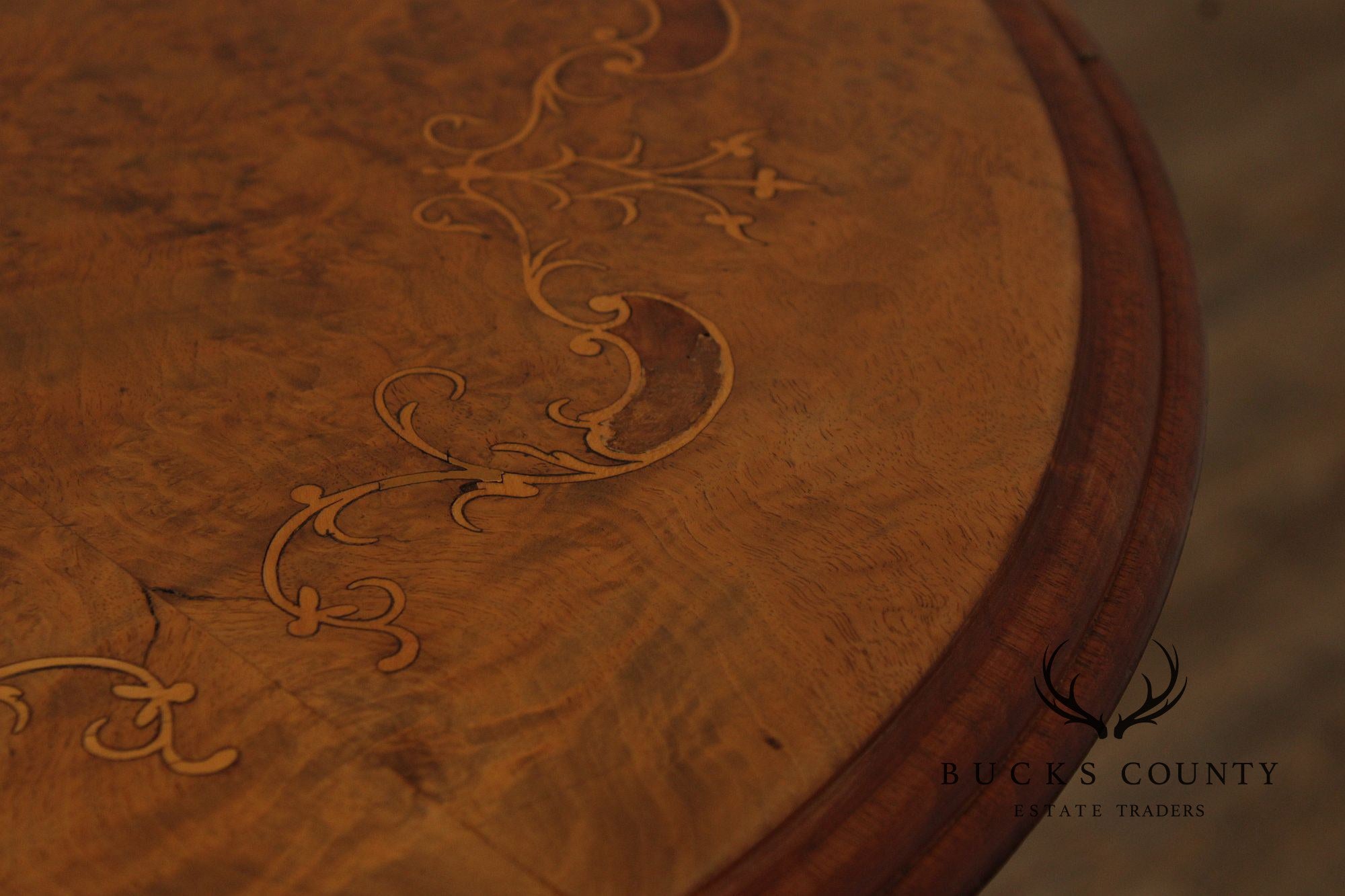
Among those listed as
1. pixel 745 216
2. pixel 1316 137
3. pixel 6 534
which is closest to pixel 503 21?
pixel 745 216

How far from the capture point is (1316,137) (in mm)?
2217

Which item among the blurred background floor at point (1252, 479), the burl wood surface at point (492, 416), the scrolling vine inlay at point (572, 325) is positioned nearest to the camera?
the burl wood surface at point (492, 416)

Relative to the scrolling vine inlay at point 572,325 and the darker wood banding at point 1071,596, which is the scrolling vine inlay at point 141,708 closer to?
the scrolling vine inlay at point 572,325

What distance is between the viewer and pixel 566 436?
0.76 m

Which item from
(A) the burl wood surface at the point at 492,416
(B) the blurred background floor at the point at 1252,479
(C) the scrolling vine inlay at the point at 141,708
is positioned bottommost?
(B) the blurred background floor at the point at 1252,479

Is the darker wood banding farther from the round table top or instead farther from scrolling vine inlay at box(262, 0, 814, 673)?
scrolling vine inlay at box(262, 0, 814, 673)

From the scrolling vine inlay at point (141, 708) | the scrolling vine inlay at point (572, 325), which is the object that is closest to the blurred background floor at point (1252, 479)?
the scrolling vine inlay at point (572, 325)

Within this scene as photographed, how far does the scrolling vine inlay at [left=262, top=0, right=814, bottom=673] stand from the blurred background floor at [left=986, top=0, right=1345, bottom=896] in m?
1.03

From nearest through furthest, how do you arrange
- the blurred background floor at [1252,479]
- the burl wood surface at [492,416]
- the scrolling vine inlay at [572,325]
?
the burl wood surface at [492,416], the scrolling vine inlay at [572,325], the blurred background floor at [1252,479]

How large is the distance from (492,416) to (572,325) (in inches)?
3.7

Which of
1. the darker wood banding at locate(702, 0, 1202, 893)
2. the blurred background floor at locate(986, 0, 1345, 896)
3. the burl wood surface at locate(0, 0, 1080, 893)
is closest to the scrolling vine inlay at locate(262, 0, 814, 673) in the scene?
the burl wood surface at locate(0, 0, 1080, 893)

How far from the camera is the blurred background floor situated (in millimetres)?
1599

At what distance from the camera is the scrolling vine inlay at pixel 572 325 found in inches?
27.8

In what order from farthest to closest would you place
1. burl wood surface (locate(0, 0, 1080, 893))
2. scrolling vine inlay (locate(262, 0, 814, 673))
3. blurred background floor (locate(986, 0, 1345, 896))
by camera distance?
blurred background floor (locate(986, 0, 1345, 896)) → scrolling vine inlay (locate(262, 0, 814, 673)) → burl wood surface (locate(0, 0, 1080, 893))
